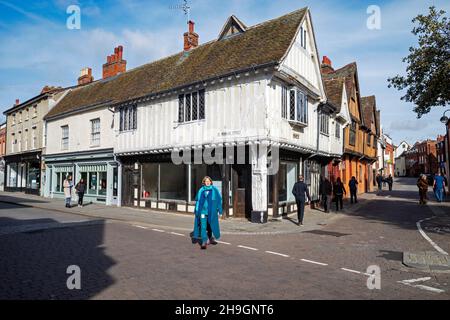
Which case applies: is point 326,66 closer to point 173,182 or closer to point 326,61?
point 326,61

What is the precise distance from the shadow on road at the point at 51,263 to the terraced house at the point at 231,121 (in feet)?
19.0

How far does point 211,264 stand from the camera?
23.4 ft

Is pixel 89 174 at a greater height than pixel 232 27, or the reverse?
pixel 232 27

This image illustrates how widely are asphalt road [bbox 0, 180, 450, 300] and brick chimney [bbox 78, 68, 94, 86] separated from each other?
20.6 meters

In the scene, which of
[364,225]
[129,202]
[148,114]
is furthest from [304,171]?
[129,202]

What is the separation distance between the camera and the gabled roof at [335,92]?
22.3 m

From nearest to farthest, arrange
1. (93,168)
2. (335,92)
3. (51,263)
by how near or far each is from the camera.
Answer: (51,263) < (93,168) < (335,92)

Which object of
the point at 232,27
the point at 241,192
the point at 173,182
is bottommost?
the point at 241,192

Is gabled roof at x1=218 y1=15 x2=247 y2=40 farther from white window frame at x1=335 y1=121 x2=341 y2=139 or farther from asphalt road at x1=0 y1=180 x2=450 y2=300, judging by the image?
asphalt road at x1=0 y1=180 x2=450 y2=300

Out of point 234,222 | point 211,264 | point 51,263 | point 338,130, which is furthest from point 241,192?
point 338,130

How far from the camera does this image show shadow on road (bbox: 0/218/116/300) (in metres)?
5.34

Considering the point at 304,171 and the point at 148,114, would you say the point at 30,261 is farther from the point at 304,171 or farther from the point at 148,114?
the point at 304,171

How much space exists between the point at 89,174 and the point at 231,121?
12543mm

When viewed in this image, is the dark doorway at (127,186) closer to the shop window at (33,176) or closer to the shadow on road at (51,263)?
the shadow on road at (51,263)
